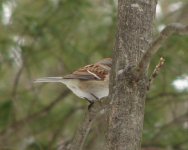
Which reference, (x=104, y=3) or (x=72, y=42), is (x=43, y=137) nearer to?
(x=72, y=42)

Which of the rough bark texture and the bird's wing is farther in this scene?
the bird's wing

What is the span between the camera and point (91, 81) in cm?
531

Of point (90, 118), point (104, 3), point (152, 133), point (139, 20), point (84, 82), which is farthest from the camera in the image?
point (104, 3)

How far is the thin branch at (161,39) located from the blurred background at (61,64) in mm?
3744

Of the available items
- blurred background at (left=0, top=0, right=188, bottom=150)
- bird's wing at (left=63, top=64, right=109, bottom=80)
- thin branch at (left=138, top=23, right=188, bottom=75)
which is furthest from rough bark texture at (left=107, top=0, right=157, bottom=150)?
blurred background at (left=0, top=0, right=188, bottom=150)

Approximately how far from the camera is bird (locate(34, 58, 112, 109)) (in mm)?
5098

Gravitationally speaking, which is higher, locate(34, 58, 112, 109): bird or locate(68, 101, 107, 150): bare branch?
locate(34, 58, 112, 109): bird

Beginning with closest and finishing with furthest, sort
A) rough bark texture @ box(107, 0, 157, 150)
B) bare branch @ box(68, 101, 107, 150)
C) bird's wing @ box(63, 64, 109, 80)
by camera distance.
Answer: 1. rough bark texture @ box(107, 0, 157, 150)
2. bare branch @ box(68, 101, 107, 150)
3. bird's wing @ box(63, 64, 109, 80)

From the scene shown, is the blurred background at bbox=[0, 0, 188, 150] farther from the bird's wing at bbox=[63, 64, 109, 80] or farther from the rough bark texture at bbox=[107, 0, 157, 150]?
the rough bark texture at bbox=[107, 0, 157, 150]

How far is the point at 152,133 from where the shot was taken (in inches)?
252

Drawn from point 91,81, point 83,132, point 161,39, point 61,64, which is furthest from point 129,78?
point 61,64

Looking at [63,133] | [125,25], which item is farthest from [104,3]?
[125,25]

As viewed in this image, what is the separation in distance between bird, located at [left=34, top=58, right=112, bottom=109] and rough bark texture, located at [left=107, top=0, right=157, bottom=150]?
2499 mm

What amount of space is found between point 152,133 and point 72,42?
147 cm
